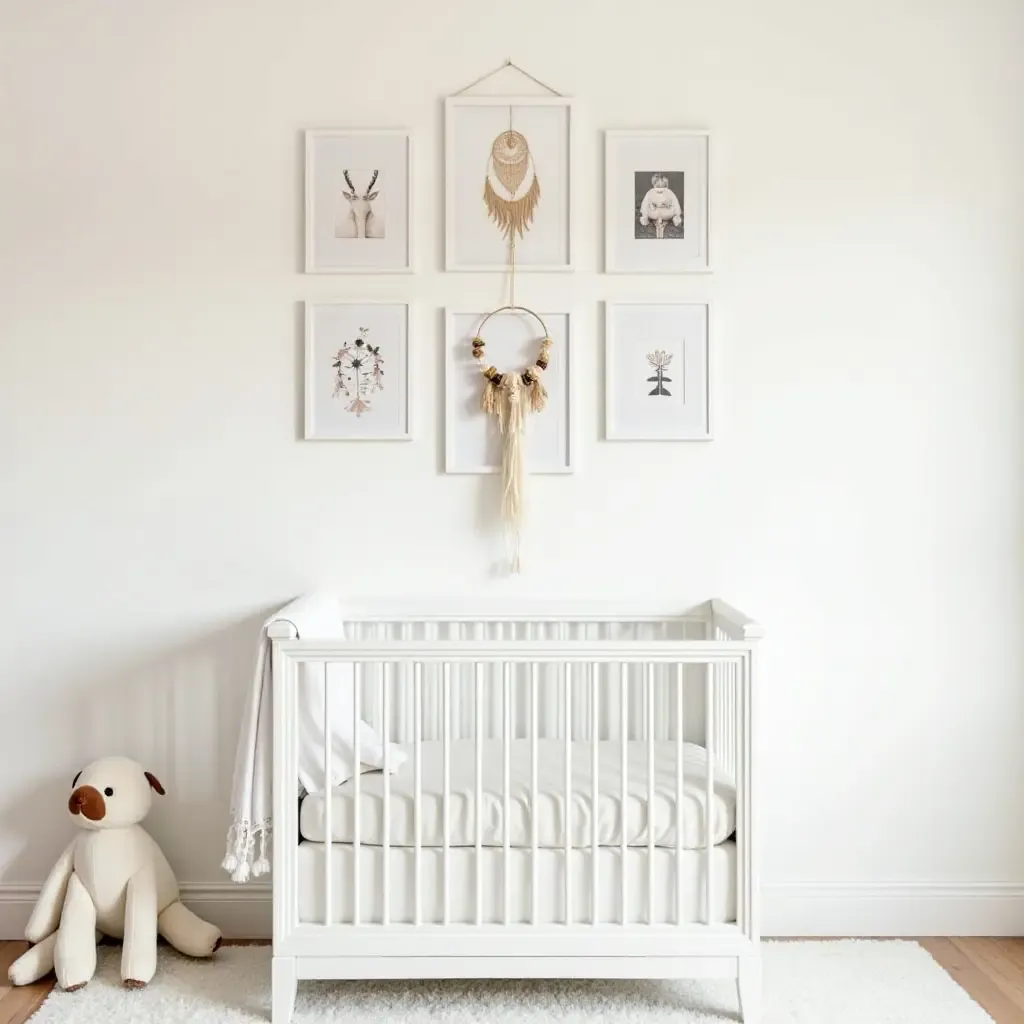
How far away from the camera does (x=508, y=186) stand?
8.17 feet

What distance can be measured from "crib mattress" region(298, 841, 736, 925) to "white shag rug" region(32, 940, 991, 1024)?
8.1 inches

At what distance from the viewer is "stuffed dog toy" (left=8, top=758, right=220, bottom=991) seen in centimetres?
217

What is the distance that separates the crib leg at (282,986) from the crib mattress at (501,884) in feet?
0.29

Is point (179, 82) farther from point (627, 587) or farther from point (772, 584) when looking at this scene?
point (772, 584)

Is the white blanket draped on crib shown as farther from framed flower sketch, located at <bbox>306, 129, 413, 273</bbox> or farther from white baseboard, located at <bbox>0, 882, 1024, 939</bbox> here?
framed flower sketch, located at <bbox>306, 129, 413, 273</bbox>

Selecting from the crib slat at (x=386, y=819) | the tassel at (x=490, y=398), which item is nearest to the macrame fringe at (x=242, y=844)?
the crib slat at (x=386, y=819)

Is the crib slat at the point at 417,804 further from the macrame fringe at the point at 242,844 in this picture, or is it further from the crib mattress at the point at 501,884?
the macrame fringe at the point at 242,844

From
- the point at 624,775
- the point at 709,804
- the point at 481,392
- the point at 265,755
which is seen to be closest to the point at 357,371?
the point at 481,392

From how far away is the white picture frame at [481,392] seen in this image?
8.21 ft

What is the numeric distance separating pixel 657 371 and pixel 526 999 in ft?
4.94

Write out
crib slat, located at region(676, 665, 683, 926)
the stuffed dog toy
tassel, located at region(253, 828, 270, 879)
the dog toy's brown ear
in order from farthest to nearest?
the dog toy's brown ear
the stuffed dog toy
tassel, located at region(253, 828, 270, 879)
crib slat, located at region(676, 665, 683, 926)

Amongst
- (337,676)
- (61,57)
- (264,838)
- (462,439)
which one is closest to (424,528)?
(462,439)

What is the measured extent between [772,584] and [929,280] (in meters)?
0.87

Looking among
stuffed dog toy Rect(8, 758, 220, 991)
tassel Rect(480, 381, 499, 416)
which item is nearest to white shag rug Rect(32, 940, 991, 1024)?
stuffed dog toy Rect(8, 758, 220, 991)
